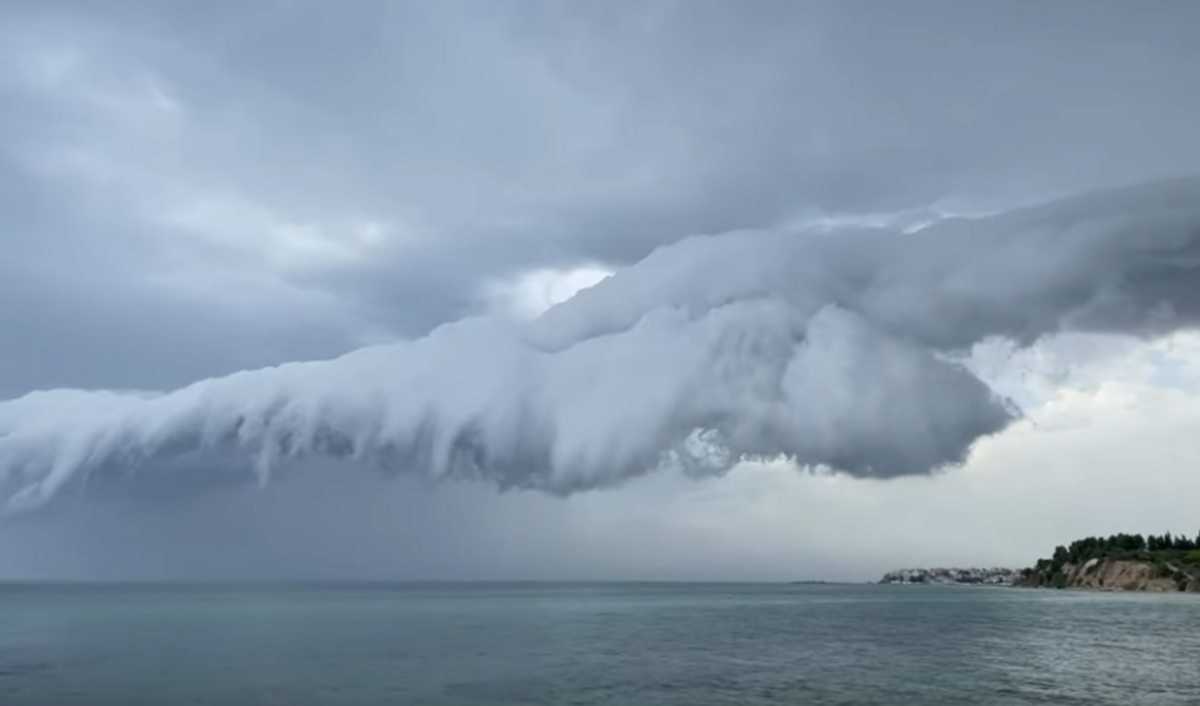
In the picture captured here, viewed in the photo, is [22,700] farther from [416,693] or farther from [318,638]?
[318,638]

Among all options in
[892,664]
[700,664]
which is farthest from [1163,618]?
[700,664]

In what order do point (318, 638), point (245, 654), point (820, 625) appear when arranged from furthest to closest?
point (820, 625)
point (318, 638)
point (245, 654)

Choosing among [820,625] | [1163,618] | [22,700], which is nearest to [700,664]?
[22,700]

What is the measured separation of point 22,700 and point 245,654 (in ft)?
109

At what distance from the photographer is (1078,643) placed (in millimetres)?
108188

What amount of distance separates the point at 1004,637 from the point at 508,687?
3058 inches

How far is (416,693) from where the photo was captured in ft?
211

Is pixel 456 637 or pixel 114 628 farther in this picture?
pixel 114 628

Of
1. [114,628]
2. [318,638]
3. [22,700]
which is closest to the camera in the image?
[22,700]

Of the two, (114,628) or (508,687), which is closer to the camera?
(508,687)

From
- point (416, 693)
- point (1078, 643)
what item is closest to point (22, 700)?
point (416, 693)

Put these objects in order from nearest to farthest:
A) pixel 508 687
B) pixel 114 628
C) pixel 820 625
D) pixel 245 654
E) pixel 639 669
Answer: pixel 508 687 < pixel 639 669 < pixel 245 654 < pixel 114 628 < pixel 820 625

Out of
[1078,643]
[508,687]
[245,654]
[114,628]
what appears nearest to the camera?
[508,687]

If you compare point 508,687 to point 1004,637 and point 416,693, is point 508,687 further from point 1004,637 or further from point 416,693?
point 1004,637
